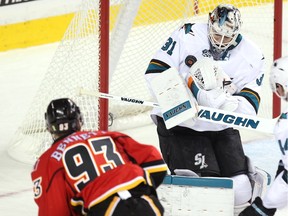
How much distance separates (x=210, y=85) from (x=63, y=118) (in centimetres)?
112

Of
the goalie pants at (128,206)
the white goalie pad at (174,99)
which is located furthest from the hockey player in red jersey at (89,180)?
the white goalie pad at (174,99)

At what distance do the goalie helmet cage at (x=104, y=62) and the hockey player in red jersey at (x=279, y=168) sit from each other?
59.2 inches

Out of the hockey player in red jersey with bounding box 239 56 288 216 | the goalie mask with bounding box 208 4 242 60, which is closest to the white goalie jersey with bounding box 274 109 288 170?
the hockey player in red jersey with bounding box 239 56 288 216

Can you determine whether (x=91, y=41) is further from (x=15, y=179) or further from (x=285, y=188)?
(x=285, y=188)

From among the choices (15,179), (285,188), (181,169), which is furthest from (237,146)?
(15,179)

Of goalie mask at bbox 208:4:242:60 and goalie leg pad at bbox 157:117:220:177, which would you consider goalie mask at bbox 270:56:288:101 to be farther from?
goalie leg pad at bbox 157:117:220:177

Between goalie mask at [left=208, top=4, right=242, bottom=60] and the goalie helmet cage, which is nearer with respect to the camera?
goalie mask at [left=208, top=4, right=242, bottom=60]

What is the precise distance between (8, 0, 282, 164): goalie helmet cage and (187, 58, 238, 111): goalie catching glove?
86 centimetres

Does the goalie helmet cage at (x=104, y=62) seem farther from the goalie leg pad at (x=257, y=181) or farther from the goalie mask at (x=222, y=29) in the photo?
the goalie leg pad at (x=257, y=181)

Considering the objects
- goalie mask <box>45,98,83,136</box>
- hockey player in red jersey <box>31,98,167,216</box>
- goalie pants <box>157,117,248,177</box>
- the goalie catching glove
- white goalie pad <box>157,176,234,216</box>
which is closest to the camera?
hockey player in red jersey <box>31,98,167,216</box>

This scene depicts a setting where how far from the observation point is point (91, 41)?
5.59 meters

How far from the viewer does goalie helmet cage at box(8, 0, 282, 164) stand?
17.8ft

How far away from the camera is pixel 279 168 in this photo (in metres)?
3.73

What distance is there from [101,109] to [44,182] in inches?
79.3
